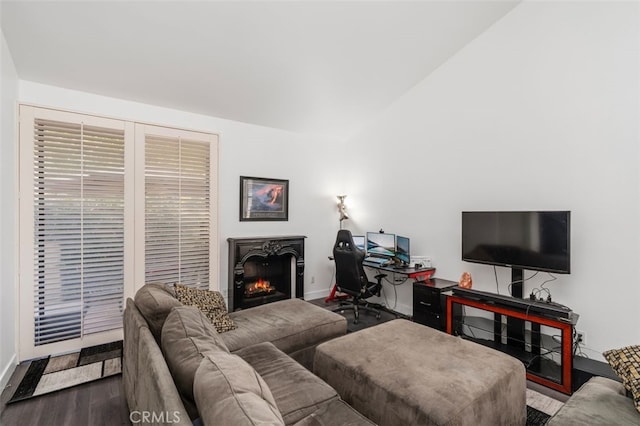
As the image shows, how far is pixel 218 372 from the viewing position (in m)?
1.10

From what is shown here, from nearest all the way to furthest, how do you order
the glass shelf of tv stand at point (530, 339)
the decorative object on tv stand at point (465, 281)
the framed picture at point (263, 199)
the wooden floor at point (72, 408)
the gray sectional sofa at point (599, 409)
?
1. the gray sectional sofa at point (599, 409)
2. the wooden floor at point (72, 408)
3. the glass shelf of tv stand at point (530, 339)
4. the decorative object on tv stand at point (465, 281)
5. the framed picture at point (263, 199)

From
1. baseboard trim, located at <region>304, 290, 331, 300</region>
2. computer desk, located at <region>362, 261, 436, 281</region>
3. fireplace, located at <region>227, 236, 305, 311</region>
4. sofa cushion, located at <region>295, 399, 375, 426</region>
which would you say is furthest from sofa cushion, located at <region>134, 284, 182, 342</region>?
baseboard trim, located at <region>304, 290, 331, 300</region>

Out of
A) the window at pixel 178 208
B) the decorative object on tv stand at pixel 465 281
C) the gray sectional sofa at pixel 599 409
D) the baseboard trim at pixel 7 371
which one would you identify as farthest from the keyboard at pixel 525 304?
the baseboard trim at pixel 7 371

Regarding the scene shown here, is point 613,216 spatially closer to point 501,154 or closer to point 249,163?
point 501,154

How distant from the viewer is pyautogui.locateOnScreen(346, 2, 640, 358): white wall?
2588mm

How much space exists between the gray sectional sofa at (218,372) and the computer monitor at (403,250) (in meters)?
1.90

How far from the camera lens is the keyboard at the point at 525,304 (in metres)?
2.51

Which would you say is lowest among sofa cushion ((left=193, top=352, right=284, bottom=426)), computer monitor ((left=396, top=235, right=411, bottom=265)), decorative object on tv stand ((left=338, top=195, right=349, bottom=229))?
sofa cushion ((left=193, top=352, right=284, bottom=426))

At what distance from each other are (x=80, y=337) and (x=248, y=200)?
7.56ft

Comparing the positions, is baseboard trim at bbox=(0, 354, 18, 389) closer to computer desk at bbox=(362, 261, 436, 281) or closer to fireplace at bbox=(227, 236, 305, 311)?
fireplace at bbox=(227, 236, 305, 311)

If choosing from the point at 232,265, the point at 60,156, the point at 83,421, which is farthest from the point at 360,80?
the point at 83,421

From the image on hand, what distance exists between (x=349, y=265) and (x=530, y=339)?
197 centimetres

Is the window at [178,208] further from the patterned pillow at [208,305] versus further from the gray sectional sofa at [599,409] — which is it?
the gray sectional sofa at [599,409]

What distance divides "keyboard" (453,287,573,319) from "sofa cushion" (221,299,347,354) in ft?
4.41
